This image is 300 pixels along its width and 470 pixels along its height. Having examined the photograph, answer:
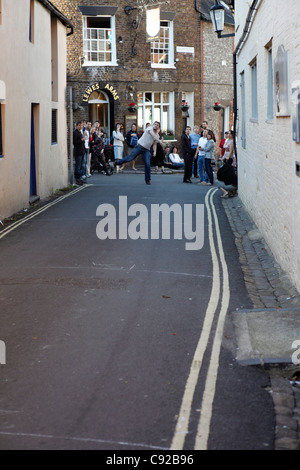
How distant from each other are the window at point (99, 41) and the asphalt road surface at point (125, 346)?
81.4 feet

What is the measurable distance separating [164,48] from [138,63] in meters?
1.91

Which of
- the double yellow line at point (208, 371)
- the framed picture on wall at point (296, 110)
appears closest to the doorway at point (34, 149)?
the double yellow line at point (208, 371)

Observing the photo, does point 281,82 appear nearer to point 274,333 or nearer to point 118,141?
point 274,333

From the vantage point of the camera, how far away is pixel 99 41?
37.3 metres

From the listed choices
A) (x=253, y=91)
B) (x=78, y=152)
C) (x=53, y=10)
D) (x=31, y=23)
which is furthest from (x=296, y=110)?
(x=78, y=152)

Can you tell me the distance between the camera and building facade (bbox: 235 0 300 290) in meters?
9.41

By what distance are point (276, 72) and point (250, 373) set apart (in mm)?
5903

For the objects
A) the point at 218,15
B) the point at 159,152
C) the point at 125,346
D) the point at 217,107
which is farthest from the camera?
the point at 217,107

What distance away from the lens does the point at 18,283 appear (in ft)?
32.1

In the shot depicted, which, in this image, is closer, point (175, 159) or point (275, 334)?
point (275, 334)
